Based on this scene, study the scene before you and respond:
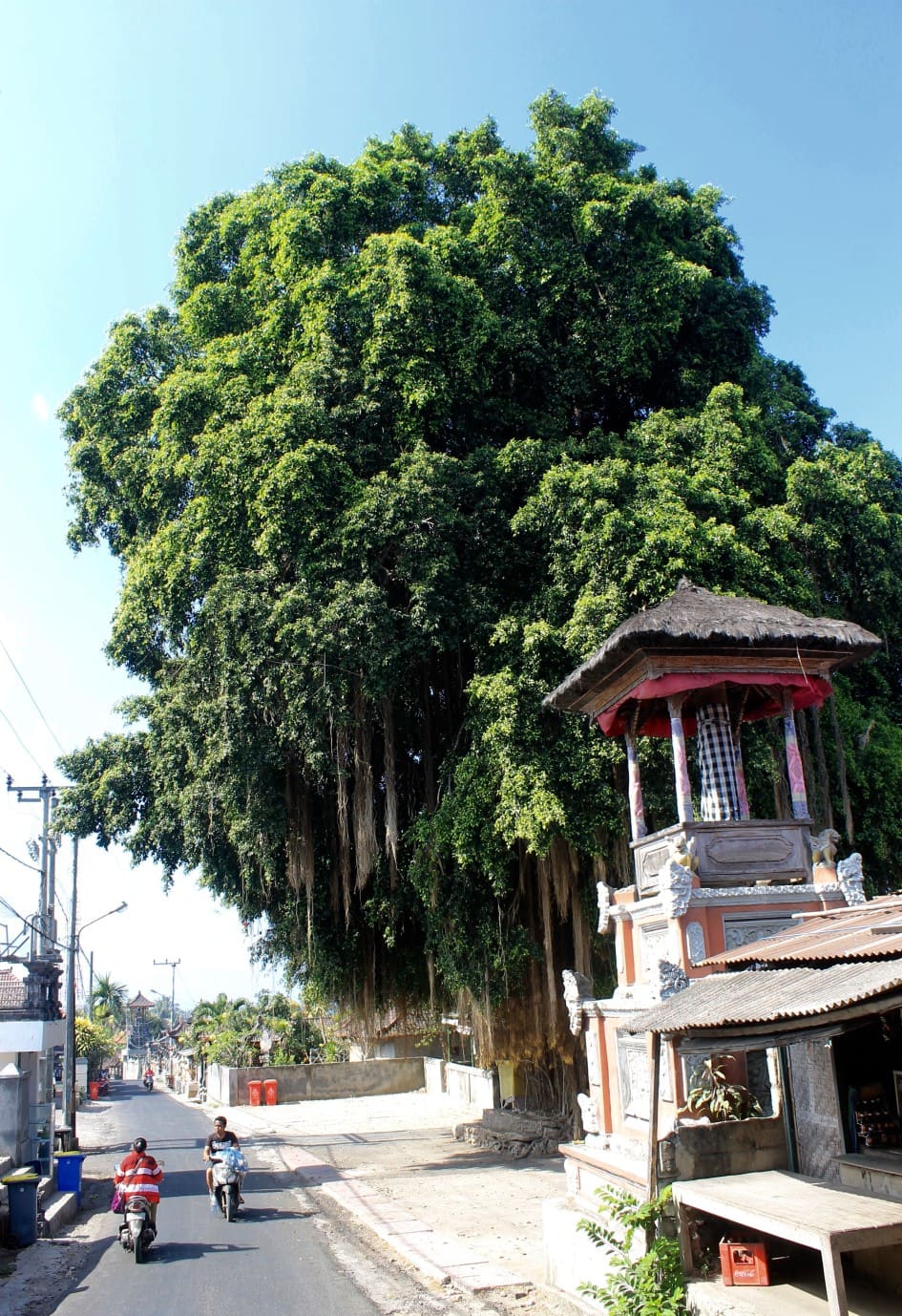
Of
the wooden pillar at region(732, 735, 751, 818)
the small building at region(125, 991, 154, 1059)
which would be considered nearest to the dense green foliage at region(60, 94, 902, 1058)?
the wooden pillar at region(732, 735, 751, 818)

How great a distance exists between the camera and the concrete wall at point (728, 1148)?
6.77 meters

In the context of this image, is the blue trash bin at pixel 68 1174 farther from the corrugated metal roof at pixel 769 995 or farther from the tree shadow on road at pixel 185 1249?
the corrugated metal roof at pixel 769 995

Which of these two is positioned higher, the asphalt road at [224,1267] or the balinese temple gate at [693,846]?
the balinese temple gate at [693,846]

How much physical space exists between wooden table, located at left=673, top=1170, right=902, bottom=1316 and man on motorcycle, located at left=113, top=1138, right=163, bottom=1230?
20.8ft

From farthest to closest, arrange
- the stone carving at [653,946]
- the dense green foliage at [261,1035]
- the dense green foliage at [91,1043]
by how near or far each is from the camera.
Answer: the dense green foliage at [91,1043]
the dense green foliage at [261,1035]
the stone carving at [653,946]

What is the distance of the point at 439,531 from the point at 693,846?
23.4 ft

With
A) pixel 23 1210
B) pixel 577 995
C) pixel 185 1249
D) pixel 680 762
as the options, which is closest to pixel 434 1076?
pixel 185 1249

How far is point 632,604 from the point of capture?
43.7 feet

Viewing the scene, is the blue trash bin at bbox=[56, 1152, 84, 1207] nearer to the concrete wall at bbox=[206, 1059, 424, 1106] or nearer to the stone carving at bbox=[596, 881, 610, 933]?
the stone carving at bbox=[596, 881, 610, 933]

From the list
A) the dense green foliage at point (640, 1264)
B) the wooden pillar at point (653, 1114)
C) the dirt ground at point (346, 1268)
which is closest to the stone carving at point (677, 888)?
the wooden pillar at point (653, 1114)

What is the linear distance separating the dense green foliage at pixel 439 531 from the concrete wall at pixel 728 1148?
217 inches

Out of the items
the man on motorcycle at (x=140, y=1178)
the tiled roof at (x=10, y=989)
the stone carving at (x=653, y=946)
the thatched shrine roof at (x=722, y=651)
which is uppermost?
the thatched shrine roof at (x=722, y=651)

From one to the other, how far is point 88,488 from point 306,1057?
2188 cm

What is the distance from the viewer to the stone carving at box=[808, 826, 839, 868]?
912 centimetres
